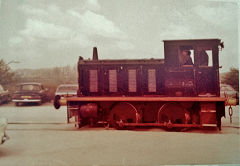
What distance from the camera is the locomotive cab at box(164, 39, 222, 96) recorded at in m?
5.50

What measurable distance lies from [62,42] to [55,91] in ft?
3.32

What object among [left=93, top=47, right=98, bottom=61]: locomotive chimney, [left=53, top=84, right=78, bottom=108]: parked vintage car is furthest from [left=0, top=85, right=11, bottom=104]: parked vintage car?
[left=93, top=47, right=98, bottom=61]: locomotive chimney

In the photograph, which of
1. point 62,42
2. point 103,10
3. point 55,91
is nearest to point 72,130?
point 55,91

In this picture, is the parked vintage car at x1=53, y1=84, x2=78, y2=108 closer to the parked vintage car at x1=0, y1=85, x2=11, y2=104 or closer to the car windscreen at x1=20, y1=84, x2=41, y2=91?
the car windscreen at x1=20, y1=84, x2=41, y2=91

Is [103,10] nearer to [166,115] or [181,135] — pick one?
[166,115]

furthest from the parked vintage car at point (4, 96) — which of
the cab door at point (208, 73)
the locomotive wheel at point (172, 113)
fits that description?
the cab door at point (208, 73)

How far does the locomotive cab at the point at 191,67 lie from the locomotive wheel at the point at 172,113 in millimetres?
257

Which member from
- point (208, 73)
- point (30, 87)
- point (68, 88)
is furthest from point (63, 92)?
point (208, 73)

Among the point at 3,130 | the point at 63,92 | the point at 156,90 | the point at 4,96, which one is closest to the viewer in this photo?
the point at 3,130

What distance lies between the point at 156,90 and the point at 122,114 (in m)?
0.90

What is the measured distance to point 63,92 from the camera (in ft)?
17.9

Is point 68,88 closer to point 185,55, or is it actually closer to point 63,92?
point 63,92

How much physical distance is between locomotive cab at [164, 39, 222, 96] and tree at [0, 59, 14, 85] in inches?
124

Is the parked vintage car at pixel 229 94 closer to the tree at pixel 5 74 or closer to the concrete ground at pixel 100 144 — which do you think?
the concrete ground at pixel 100 144
